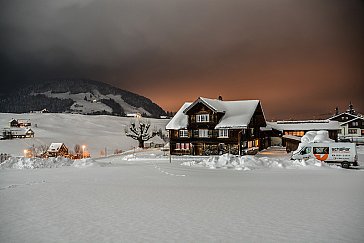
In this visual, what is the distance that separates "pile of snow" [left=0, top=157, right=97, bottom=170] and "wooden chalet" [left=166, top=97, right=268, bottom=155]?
17.9m

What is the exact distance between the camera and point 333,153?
99.5 ft

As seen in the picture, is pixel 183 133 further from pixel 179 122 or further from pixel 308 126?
pixel 308 126

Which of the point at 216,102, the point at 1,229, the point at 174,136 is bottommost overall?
the point at 1,229

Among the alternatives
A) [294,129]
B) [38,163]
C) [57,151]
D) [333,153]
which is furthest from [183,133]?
[294,129]

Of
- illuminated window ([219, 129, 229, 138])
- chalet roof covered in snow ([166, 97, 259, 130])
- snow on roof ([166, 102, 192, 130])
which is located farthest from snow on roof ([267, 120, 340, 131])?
snow on roof ([166, 102, 192, 130])

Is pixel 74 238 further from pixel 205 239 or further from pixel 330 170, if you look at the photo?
pixel 330 170

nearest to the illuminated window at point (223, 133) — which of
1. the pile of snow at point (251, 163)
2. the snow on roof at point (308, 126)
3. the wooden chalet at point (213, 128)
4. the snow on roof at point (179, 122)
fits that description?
the wooden chalet at point (213, 128)

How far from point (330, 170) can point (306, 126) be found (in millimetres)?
44961

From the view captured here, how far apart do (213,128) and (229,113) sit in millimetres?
3683

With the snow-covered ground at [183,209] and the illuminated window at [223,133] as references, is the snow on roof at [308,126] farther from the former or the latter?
the snow-covered ground at [183,209]

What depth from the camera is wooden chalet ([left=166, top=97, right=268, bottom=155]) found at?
45875 millimetres

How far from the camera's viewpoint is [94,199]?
15.3m

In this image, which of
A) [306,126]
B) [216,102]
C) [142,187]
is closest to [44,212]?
[142,187]

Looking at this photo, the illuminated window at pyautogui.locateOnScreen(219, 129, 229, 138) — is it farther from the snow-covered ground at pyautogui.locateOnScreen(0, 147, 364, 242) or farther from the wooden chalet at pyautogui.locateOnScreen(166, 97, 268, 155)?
the snow-covered ground at pyautogui.locateOnScreen(0, 147, 364, 242)
